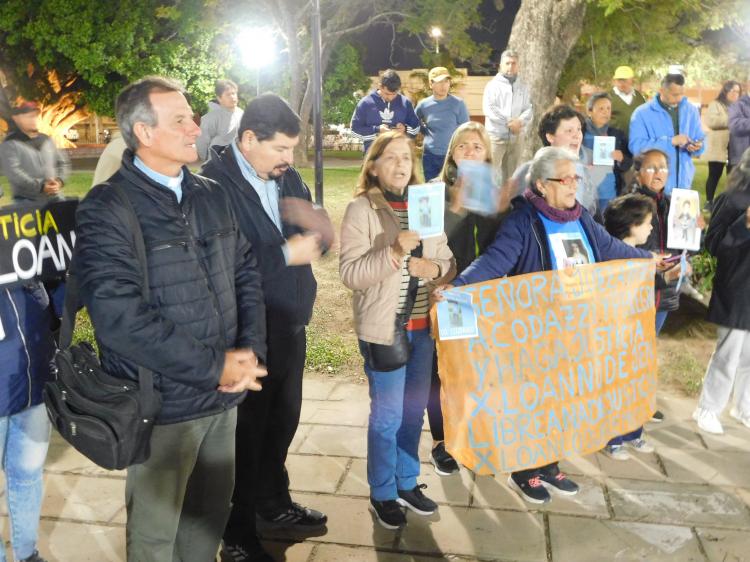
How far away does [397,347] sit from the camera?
11.1 ft

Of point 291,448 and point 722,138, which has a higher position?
point 722,138

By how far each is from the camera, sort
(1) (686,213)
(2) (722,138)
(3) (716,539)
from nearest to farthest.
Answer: (3) (716,539)
(1) (686,213)
(2) (722,138)

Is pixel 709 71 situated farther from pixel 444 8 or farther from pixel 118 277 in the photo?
pixel 118 277

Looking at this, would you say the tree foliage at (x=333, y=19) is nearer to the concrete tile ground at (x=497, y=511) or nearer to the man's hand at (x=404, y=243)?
the concrete tile ground at (x=497, y=511)

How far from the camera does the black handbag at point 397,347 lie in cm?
337

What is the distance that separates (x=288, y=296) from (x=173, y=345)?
956mm

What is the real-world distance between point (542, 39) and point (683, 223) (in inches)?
271

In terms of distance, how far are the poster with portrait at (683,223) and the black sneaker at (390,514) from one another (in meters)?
2.32

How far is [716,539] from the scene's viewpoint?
3443mm

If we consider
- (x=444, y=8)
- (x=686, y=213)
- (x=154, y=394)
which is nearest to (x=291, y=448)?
(x=154, y=394)

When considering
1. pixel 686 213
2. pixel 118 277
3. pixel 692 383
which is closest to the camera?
pixel 118 277

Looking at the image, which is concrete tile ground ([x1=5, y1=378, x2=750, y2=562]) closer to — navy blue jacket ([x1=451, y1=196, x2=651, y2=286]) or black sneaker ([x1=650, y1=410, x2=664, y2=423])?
black sneaker ([x1=650, y1=410, x2=664, y2=423])

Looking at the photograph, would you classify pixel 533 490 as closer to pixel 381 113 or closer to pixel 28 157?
pixel 28 157

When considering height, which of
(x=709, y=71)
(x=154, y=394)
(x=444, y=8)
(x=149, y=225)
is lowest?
(x=154, y=394)
